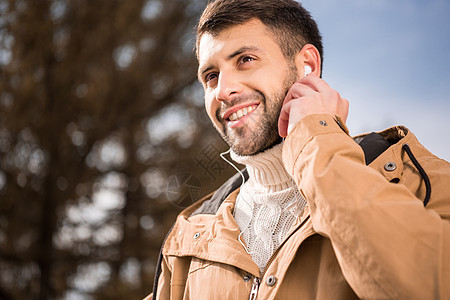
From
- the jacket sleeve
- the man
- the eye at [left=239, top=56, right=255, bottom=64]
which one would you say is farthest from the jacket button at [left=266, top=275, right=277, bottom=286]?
the eye at [left=239, top=56, right=255, bottom=64]

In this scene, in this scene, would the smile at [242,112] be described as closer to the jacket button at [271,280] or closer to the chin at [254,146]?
the chin at [254,146]

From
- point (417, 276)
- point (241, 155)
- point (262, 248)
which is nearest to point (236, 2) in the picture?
point (241, 155)

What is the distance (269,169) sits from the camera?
1708 mm

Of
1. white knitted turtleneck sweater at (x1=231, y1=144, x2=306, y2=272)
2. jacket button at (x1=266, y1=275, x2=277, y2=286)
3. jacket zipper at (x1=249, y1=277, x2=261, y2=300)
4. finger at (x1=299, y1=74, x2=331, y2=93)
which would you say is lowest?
jacket zipper at (x1=249, y1=277, x2=261, y2=300)

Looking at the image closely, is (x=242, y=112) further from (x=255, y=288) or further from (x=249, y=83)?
(x=255, y=288)

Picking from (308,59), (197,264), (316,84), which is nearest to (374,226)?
(316,84)

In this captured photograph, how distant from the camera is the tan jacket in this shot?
3.22ft

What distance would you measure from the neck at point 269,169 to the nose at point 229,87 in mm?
247

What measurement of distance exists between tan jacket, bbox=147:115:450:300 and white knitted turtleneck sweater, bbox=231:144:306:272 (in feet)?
0.25

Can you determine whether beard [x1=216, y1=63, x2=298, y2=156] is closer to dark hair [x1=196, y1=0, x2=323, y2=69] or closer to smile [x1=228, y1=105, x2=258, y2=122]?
smile [x1=228, y1=105, x2=258, y2=122]

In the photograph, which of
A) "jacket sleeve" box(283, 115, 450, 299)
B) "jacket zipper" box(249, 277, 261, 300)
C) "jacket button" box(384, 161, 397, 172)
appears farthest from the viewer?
"jacket zipper" box(249, 277, 261, 300)

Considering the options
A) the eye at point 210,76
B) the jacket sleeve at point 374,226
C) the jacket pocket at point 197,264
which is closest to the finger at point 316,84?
the jacket sleeve at point 374,226

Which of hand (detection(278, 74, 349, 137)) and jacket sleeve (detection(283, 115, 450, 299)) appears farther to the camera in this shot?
hand (detection(278, 74, 349, 137))

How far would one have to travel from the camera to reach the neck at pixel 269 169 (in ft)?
5.46
